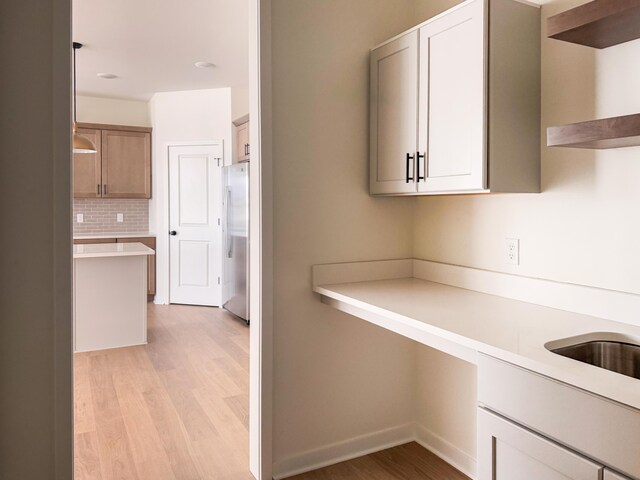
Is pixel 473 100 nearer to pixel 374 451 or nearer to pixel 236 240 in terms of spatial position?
pixel 374 451

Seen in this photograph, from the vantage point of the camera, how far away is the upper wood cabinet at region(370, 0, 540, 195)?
1.76 metres

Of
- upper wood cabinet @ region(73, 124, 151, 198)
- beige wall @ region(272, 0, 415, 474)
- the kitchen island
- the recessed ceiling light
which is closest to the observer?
beige wall @ region(272, 0, 415, 474)

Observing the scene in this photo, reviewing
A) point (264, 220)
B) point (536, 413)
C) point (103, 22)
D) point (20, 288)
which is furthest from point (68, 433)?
Result: point (103, 22)

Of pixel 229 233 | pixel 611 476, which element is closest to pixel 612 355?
pixel 611 476

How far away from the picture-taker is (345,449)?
243 centimetres

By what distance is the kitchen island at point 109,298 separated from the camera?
4340 mm

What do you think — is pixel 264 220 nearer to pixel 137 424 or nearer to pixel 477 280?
pixel 477 280

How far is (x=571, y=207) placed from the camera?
179 cm

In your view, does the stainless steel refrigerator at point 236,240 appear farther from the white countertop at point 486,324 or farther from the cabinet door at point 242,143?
the white countertop at point 486,324

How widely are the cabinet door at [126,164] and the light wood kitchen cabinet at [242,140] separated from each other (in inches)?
55.3

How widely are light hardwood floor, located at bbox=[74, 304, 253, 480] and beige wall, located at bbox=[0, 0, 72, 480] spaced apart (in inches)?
28.4

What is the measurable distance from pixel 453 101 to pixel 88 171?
5693 mm

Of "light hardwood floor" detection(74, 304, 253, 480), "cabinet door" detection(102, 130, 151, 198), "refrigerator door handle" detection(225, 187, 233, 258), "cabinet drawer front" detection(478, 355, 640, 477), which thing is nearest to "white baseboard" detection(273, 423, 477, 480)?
"light hardwood floor" detection(74, 304, 253, 480)

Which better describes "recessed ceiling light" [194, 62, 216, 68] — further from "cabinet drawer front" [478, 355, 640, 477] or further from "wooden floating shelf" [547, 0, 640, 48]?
"cabinet drawer front" [478, 355, 640, 477]
